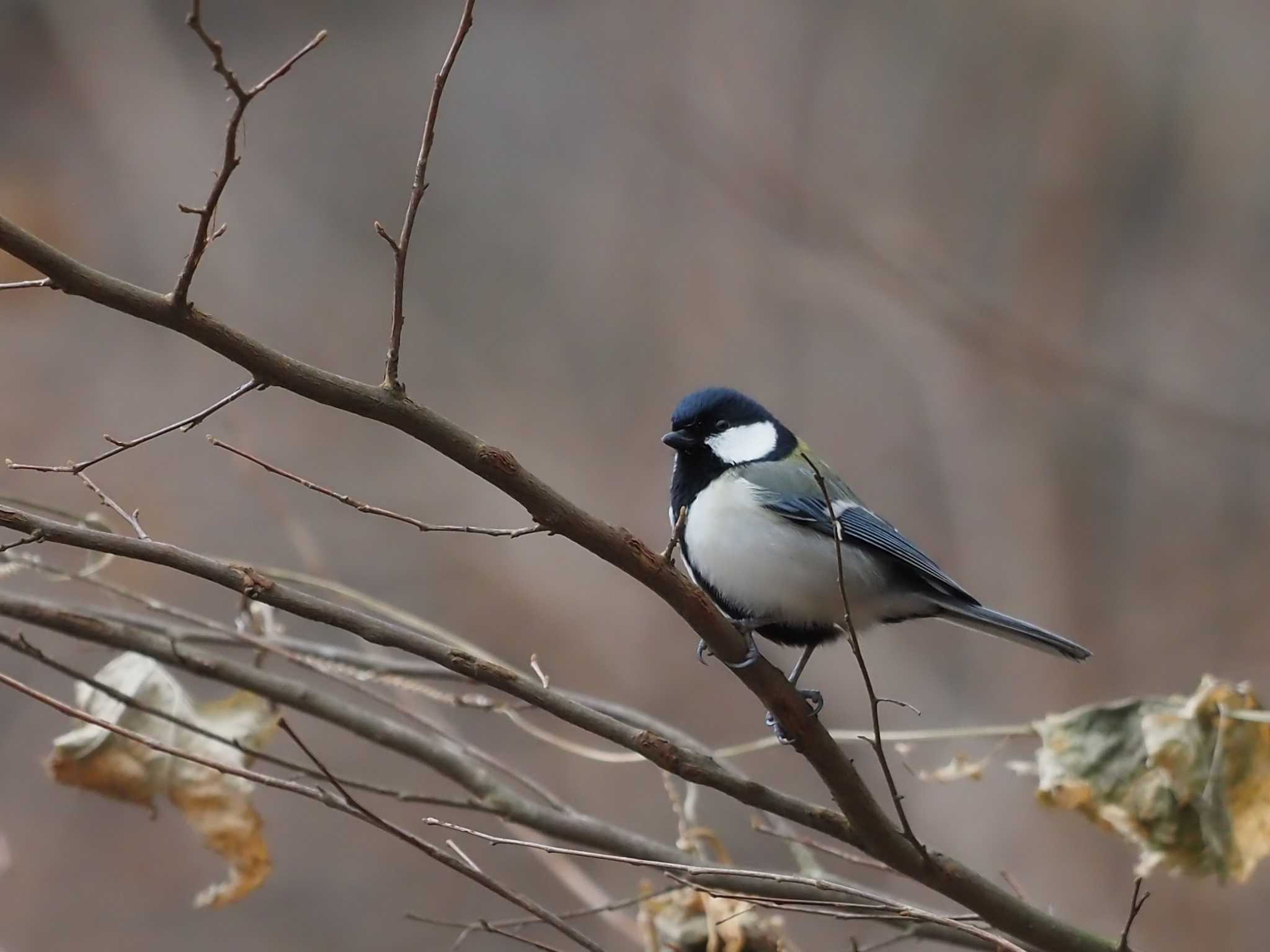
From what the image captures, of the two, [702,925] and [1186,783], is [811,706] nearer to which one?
[702,925]

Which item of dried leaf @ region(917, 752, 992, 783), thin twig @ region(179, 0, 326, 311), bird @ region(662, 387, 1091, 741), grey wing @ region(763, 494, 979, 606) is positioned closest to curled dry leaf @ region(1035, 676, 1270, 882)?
dried leaf @ region(917, 752, 992, 783)

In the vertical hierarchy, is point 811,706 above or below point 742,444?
below

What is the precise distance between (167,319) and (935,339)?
419 cm

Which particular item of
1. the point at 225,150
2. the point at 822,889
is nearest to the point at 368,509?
the point at 225,150

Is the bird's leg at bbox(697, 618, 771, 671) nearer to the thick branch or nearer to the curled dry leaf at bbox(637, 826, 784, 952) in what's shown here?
the thick branch

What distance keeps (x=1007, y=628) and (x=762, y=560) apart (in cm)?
44

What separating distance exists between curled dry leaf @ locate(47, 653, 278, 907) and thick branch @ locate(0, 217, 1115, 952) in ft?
2.72

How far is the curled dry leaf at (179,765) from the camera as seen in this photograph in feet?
6.04

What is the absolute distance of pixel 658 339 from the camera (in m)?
5.22

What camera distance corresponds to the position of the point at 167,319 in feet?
3.63

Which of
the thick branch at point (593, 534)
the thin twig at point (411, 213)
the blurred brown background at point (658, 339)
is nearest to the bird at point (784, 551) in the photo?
the thick branch at point (593, 534)

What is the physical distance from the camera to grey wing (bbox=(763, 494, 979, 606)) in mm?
2195

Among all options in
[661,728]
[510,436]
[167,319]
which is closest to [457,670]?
[167,319]

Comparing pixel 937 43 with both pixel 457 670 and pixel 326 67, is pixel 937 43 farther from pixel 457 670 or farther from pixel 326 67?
pixel 457 670
